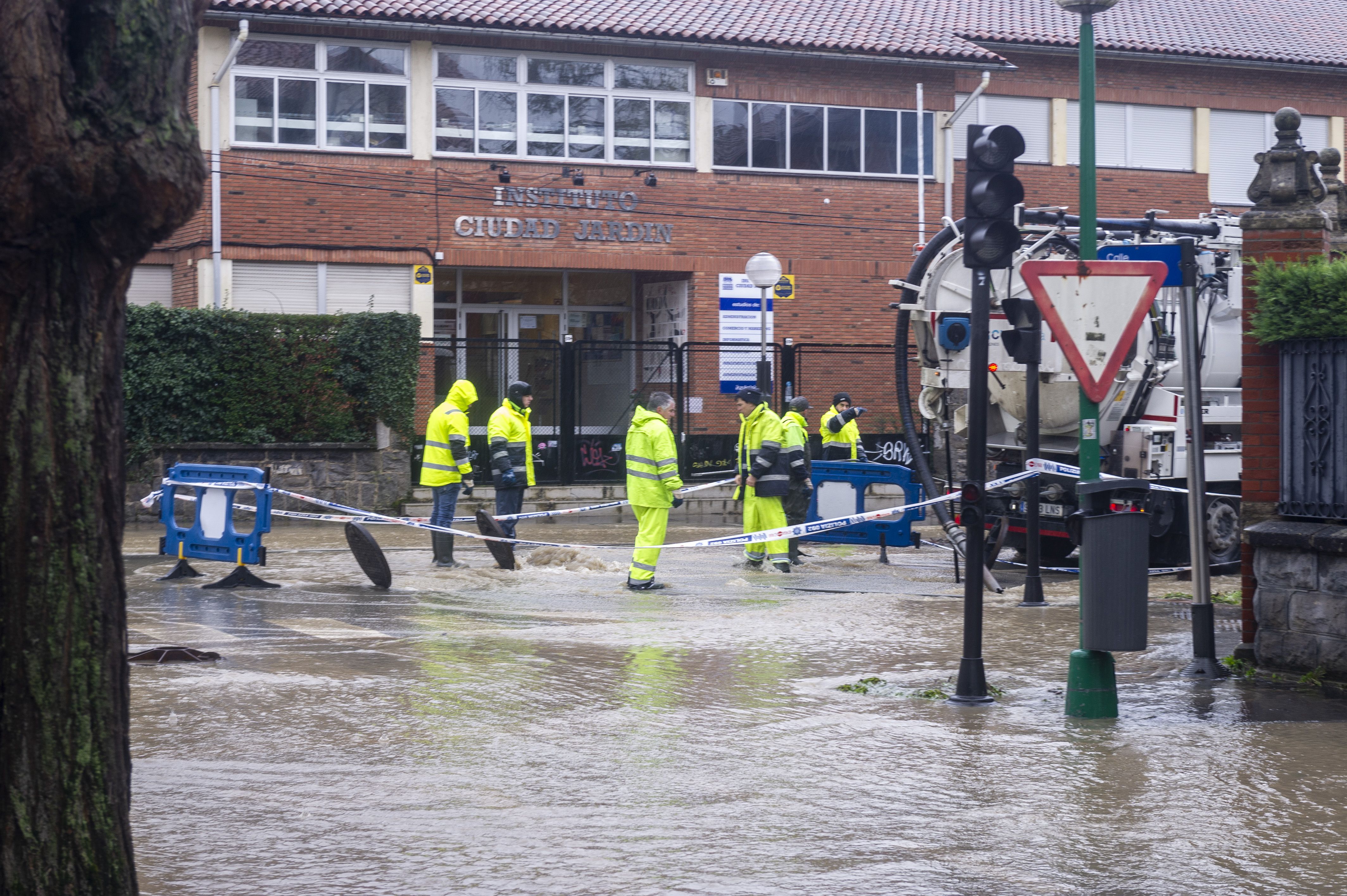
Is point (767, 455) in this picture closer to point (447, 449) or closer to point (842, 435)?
point (447, 449)

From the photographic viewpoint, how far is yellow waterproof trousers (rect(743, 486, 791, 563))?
1488 centimetres

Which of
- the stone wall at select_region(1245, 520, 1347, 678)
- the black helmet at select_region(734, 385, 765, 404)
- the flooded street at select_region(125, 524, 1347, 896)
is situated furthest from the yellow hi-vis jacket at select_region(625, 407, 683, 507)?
the stone wall at select_region(1245, 520, 1347, 678)

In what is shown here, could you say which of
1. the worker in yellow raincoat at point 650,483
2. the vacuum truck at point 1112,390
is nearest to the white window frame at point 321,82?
the vacuum truck at point 1112,390

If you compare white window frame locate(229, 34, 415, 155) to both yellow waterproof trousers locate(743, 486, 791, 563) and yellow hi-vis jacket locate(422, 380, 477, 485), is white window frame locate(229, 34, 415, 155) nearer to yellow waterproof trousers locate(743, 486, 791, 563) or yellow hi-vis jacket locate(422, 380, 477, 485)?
yellow hi-vis jacket locate(422, 380, 477, 485)

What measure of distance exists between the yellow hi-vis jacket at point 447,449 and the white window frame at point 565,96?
1093 cm

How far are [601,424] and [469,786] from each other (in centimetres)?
1822

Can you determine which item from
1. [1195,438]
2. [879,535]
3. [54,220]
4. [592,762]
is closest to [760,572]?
[879,535]

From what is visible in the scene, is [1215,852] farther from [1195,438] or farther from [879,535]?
[879,535]

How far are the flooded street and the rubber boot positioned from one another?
3283 mm

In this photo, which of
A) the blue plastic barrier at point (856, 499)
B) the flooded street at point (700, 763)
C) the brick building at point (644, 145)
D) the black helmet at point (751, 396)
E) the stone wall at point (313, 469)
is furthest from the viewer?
the brick building at point (644, 145)

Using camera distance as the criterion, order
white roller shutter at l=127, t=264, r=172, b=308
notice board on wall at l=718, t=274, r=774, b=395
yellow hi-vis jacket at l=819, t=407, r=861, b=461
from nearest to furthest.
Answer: yellow hi-vis jacket at l=819, t=407, r=861, b=461, white roller shutter at l=127, t=264, r=172, b=308, notice board on wall at l=718, t=274, r=774, b=395

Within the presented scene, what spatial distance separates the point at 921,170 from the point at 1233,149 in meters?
7.13

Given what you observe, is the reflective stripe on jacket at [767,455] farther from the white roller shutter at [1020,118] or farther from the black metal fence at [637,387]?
the white roller shutter at [1020,118]

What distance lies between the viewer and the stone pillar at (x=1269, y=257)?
348 inches
